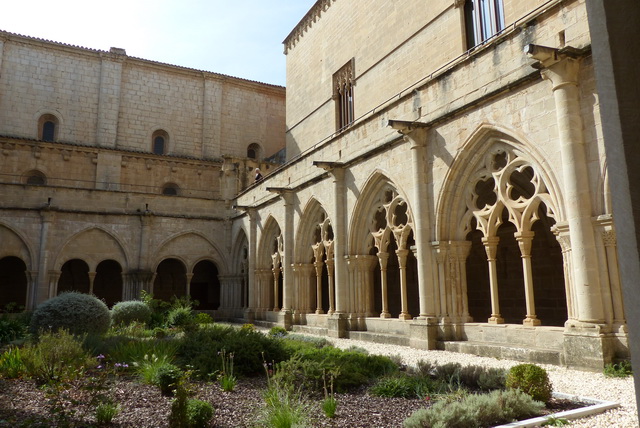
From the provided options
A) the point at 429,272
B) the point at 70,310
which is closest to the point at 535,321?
the point at 429,272

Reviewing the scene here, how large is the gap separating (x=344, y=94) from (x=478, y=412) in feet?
52.7

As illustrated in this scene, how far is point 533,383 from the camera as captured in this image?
486cm

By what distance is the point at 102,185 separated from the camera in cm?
2261

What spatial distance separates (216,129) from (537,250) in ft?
60.1

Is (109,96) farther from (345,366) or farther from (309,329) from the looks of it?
(345,366)

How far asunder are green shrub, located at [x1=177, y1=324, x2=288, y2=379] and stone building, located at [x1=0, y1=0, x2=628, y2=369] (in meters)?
3.30

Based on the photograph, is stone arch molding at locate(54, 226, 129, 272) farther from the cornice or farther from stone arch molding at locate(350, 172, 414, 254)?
the cornice

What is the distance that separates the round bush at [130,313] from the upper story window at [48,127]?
1231 centimetres

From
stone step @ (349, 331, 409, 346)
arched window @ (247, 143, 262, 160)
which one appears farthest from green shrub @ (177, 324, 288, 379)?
arched window @ (247, 143, 262, 160)

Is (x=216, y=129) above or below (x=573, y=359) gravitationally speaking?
above

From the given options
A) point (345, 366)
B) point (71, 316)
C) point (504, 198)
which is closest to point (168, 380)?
point (345, 366)

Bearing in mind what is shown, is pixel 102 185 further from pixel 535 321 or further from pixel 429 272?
pixel 535 321

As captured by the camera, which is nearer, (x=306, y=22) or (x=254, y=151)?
(x=306, y=22)

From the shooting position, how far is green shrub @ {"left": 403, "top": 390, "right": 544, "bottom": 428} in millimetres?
4023
